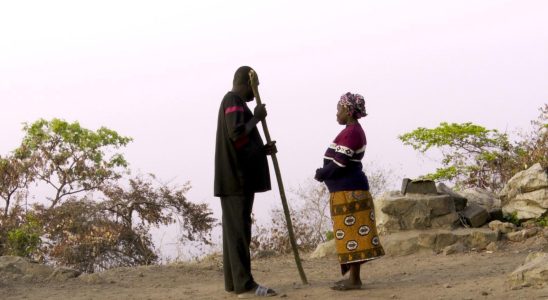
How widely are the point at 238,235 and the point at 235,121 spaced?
114cm

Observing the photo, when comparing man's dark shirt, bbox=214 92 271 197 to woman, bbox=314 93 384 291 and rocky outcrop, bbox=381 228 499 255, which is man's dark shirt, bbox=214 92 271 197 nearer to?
woman, bbox=314 93 384 291

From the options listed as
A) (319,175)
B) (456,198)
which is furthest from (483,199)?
(319,175)

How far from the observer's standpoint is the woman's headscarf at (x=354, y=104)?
6.80 meters

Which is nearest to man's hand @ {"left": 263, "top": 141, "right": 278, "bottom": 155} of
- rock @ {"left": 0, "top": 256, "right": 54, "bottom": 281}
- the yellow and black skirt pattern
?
the yellow and black skirt pattern

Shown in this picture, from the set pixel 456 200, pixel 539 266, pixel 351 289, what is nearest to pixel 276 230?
pixel 456 200

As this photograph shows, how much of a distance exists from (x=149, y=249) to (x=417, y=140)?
27.9ft

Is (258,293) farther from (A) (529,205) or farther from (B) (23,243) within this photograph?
(B) (23,243)

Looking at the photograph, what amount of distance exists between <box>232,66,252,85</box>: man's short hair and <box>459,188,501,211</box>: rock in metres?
5.88

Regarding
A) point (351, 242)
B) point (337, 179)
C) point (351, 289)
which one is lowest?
point (351, 289)

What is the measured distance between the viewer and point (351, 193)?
6844mm

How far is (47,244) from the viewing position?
43.1ft

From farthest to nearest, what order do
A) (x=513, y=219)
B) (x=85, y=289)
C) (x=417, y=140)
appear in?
1. (x=417, y=140)
2. (x=513, y=219)
3. (x=85, y=289)

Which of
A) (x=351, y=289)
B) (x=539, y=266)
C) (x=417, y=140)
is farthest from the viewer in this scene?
(x=417, y=140)

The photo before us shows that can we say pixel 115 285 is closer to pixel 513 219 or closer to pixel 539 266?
pixel 539 266
